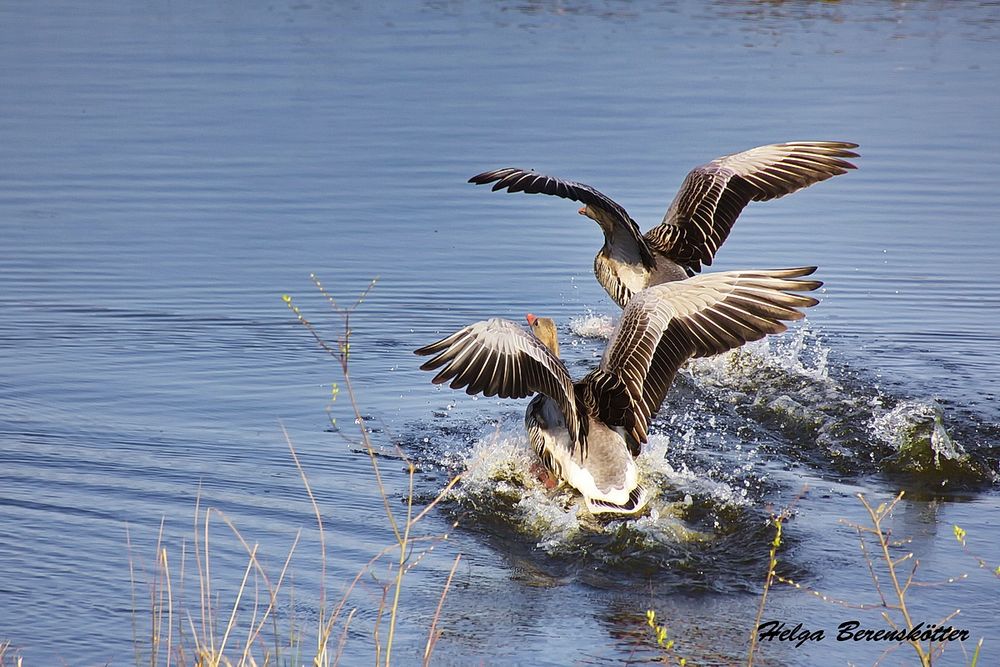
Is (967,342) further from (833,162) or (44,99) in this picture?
(44,99)

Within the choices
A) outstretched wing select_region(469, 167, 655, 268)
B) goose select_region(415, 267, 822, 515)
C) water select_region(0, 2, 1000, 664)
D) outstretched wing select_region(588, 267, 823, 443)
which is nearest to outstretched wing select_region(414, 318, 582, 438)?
goose select_region(415, 267, 822, 515)

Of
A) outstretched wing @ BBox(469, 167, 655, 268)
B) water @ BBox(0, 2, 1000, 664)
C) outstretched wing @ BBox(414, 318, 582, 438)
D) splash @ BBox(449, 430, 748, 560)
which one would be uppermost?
outstretched wing @ BBox(469, 167, 655, 268)

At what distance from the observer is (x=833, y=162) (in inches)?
383

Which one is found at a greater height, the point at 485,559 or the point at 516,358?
the point at 516,358

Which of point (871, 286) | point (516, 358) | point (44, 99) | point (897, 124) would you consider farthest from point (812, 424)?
point (44, 99)

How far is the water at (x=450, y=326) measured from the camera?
626 cm

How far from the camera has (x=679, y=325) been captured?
Result: 23.9ft

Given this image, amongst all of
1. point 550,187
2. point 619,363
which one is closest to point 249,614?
point 619,363

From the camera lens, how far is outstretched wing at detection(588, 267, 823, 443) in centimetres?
701

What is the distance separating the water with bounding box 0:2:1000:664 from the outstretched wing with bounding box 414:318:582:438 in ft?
2.39

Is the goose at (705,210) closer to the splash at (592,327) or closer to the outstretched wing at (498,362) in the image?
the splash at (592,327)

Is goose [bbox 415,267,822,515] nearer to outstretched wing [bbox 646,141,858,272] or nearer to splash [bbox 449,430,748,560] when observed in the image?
splash [bbox 449,430,748,560]

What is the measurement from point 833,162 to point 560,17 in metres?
17.1

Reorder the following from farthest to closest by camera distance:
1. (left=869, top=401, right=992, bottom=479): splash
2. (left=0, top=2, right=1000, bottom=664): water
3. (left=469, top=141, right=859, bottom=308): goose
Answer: (left=469, top=141, right=859, bottom=308): goose < (left=869, top=401, right=992, bottom=479): splash < (left=0, top=2, right=1000, bottom=664): water
